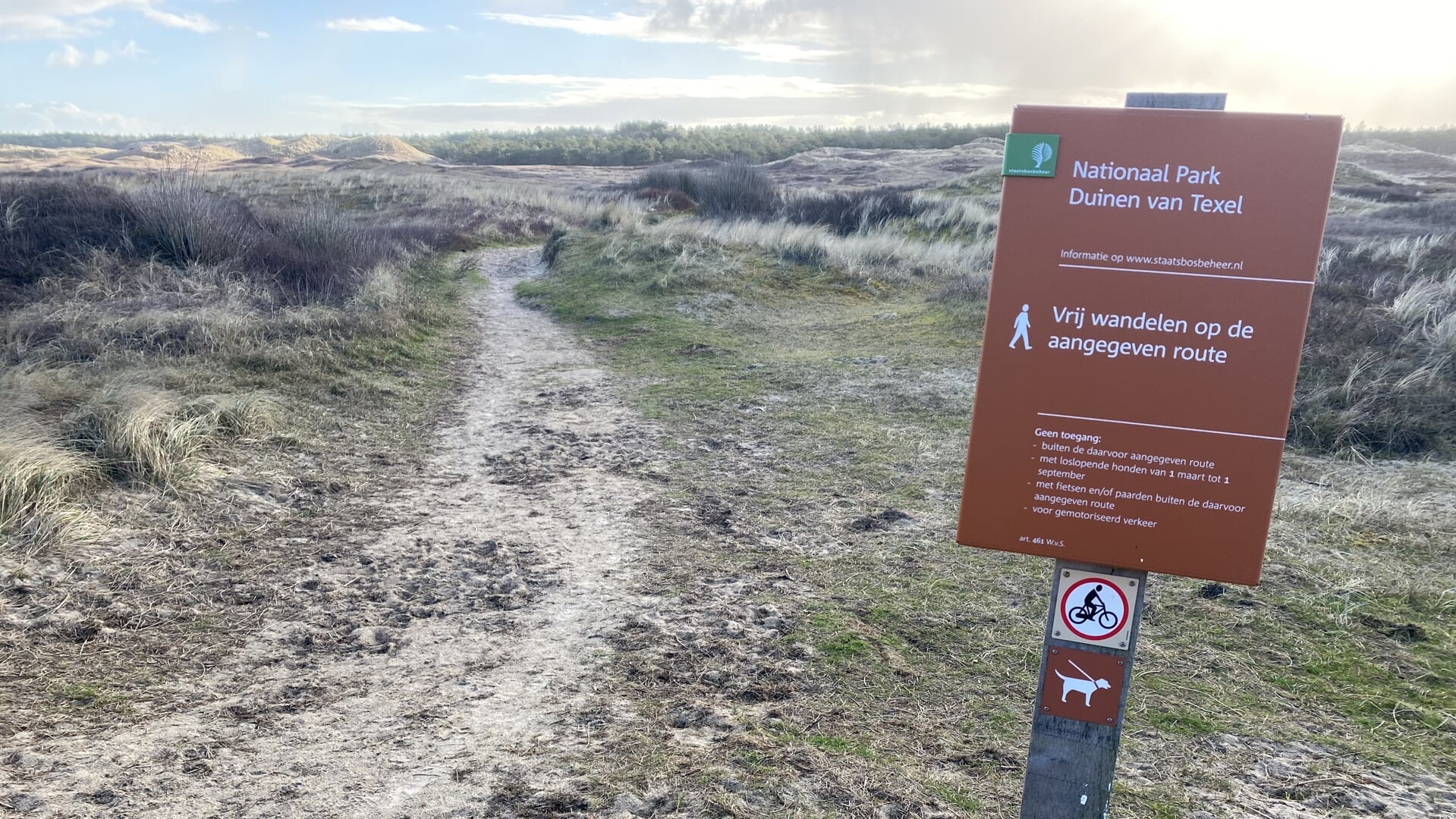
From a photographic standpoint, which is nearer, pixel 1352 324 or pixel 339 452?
pixel 339 452

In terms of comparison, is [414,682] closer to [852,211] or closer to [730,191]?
[852,211]

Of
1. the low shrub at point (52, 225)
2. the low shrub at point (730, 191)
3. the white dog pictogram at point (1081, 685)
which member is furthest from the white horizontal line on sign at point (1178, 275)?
the low shrub at point (730, 191)

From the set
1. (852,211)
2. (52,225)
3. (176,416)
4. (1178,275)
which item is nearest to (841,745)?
(1178,275)

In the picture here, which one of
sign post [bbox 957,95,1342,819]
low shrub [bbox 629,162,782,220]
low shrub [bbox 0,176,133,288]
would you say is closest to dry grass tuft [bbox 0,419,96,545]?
sign post [bbox 957,95,1342,819]

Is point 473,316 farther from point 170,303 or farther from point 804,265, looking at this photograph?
point 804,265

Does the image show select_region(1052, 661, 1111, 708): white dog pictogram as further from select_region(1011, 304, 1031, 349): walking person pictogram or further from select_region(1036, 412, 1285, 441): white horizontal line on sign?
select_region(1011, 304, 1031, 349): walking person pictogram

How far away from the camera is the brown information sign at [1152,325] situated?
5.88 feet

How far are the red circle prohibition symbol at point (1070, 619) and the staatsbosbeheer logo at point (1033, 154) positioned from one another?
0.96 metres

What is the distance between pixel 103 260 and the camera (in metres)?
9.28

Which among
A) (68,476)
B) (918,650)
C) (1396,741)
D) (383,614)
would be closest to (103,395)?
(68,476)

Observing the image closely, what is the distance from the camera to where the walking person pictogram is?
76.8 inches

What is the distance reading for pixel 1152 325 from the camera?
73.6 inches

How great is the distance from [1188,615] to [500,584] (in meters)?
3.41

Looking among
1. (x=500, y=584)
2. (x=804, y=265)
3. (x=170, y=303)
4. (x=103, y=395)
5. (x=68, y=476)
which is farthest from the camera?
(x=804, y=265)
